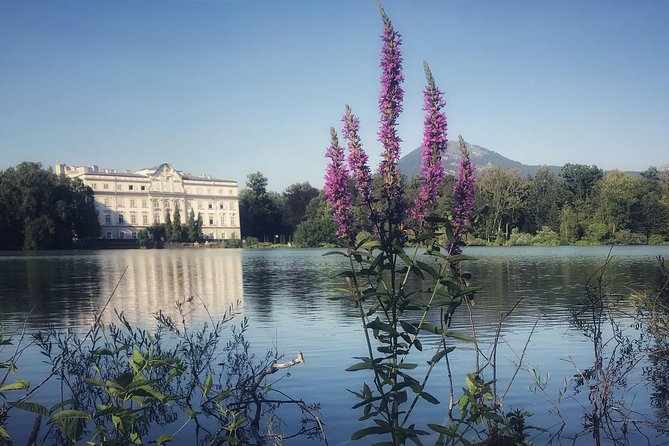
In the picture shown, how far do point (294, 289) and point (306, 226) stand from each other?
235 ft

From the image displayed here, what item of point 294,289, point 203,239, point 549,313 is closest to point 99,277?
point 294,289

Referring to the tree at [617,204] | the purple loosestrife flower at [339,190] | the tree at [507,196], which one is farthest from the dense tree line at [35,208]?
the purple loosestrife flower at [339,190]

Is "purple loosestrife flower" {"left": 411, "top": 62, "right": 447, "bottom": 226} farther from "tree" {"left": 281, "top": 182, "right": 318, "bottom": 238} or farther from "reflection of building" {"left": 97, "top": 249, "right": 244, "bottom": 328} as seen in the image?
"tree" {"left": 281, "top": 182, "right": 318, "bottom": 238}

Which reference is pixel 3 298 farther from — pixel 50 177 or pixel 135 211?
pixel 135 211

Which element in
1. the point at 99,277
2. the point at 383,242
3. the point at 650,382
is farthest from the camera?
the point at 99,277

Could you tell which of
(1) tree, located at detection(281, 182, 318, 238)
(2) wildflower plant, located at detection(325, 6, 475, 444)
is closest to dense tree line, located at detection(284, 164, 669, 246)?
(1) tree, located at detection(281, 182, 318, 238)

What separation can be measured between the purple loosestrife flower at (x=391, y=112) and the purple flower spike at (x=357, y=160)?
0.39 ft

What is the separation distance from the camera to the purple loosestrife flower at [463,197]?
168 inches

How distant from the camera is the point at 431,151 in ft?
13.7

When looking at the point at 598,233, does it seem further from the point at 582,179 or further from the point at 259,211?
the point at 259,211

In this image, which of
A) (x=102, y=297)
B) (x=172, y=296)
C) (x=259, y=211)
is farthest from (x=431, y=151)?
(x=259, y=211)

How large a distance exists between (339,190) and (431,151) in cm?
74

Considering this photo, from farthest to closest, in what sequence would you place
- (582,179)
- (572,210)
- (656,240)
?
(582,179), (572,210), (656,240)

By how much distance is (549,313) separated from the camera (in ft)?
45.4
